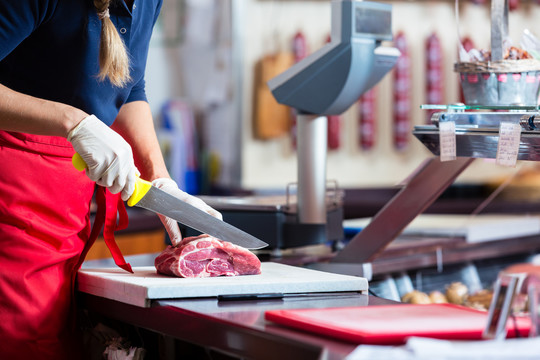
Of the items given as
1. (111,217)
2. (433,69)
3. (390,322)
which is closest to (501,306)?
(390,322)

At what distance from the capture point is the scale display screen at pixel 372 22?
7.84 feet

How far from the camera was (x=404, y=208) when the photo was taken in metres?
2.34

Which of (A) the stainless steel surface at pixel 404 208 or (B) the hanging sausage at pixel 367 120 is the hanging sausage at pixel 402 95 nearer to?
(B) the hanging sausage at pixel 367 120

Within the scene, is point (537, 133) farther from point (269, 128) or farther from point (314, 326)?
point (269, 128)

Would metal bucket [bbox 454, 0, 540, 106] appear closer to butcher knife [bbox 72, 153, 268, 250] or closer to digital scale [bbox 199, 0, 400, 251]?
digital scale [bbox 199, 0, 400, 251]

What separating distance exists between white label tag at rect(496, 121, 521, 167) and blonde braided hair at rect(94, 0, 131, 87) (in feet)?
2.97

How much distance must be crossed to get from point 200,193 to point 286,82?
11.1ft

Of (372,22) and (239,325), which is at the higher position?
(372,22)

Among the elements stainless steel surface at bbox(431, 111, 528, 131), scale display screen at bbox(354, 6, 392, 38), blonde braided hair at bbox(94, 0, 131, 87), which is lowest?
stainless steel surface at bbox(431, 111, 528, 131)

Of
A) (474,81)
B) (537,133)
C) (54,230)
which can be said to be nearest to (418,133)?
(474,81)

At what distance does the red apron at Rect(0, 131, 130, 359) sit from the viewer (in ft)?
6.28

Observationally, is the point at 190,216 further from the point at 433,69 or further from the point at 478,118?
the point at 433,69

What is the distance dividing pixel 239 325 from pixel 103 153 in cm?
52

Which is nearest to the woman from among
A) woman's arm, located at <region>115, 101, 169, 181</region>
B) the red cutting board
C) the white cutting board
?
the white cutting board
